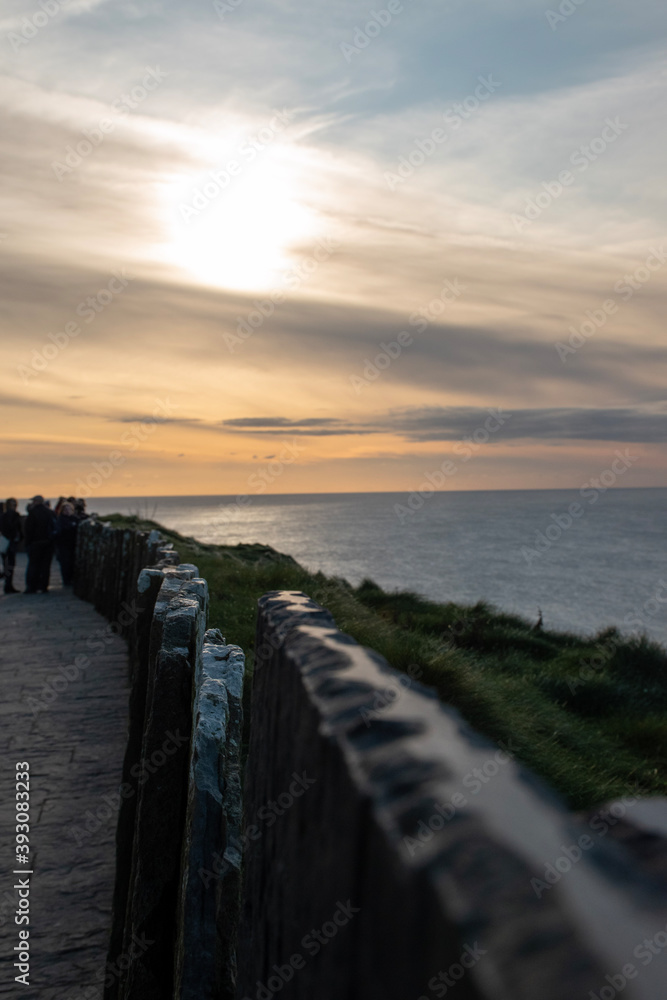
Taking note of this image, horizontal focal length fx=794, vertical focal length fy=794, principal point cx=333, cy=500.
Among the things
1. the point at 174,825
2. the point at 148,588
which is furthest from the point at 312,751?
the point at 148,588

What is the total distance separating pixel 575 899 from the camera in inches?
15.8

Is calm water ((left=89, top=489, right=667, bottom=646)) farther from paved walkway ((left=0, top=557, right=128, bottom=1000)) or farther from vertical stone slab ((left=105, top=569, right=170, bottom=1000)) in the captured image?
vertical stone slab ((left=105, top=569, right=170, bottom=1000))

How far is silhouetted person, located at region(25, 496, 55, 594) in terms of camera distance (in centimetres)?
1697

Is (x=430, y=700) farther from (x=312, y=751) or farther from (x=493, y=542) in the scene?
(x=493, y=542)

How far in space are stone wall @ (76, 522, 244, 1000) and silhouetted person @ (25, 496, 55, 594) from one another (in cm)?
1367

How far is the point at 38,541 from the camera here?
17000 millimetres

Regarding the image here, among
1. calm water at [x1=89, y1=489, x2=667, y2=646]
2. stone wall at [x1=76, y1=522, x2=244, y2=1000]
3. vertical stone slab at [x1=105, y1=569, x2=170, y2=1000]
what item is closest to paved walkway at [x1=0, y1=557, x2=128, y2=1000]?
vertical stone slab at [x1=105, y1=569, x2=170, y2=1000]

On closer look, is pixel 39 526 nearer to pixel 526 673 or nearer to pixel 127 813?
pixel 526 673

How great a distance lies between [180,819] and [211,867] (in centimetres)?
76

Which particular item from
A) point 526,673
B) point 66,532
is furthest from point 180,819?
point 66,532

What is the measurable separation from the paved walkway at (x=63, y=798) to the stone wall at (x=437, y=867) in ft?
11.8

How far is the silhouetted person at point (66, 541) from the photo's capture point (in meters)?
19.1

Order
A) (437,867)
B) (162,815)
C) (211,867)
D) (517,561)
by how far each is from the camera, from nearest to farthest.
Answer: (437,867) < (211,867) < (162,815) < (517,561)

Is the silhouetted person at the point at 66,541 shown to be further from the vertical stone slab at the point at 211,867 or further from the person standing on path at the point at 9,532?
the vertical stone slab at the point at 211,867
